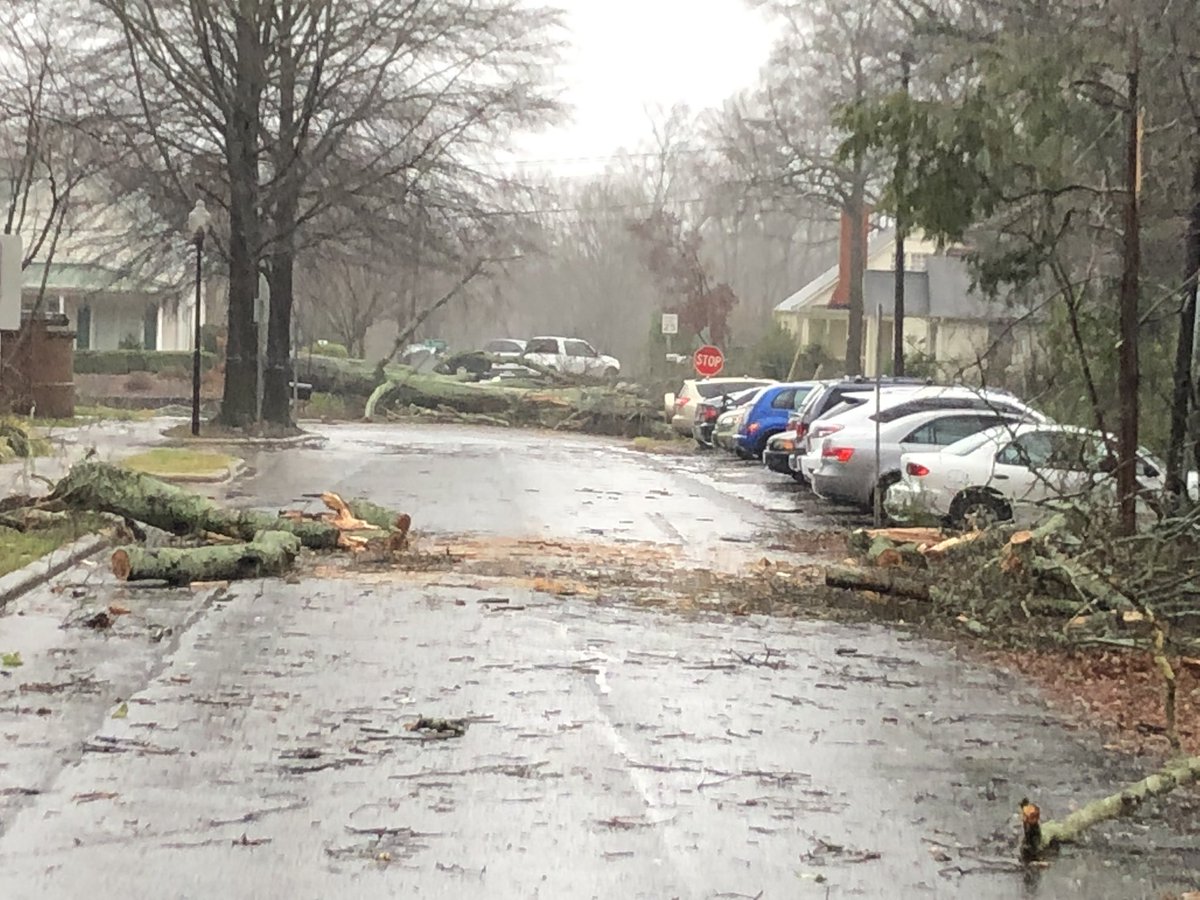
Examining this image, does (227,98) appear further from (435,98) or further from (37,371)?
(37,371)

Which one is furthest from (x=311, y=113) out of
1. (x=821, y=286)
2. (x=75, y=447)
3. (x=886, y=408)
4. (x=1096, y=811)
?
(x=821, y=286)

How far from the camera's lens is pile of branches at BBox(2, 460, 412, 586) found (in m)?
14.9

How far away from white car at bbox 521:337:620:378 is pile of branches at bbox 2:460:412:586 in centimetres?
4392

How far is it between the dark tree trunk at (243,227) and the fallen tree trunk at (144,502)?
2154cm

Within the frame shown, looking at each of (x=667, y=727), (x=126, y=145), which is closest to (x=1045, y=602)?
(x=667, y=727)

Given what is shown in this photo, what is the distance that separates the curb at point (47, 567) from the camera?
13.9 m

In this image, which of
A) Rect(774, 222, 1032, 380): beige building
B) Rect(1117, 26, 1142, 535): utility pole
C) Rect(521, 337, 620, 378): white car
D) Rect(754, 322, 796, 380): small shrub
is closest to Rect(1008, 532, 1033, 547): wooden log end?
Rect(1117, 26, 1142, 535): utility pole

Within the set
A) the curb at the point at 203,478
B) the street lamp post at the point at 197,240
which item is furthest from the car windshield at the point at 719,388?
the curb at the point at 203,478

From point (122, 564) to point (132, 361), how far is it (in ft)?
157

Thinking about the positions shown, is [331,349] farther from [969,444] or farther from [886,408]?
[969,444]

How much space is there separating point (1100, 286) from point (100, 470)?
1199 centimetres

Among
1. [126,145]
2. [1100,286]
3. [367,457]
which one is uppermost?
[126,145]

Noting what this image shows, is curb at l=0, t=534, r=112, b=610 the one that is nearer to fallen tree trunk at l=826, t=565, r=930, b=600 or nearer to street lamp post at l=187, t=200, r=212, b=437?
fallen tree trunk at l=826, t=565, r=930, b=600

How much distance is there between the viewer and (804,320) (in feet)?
260
